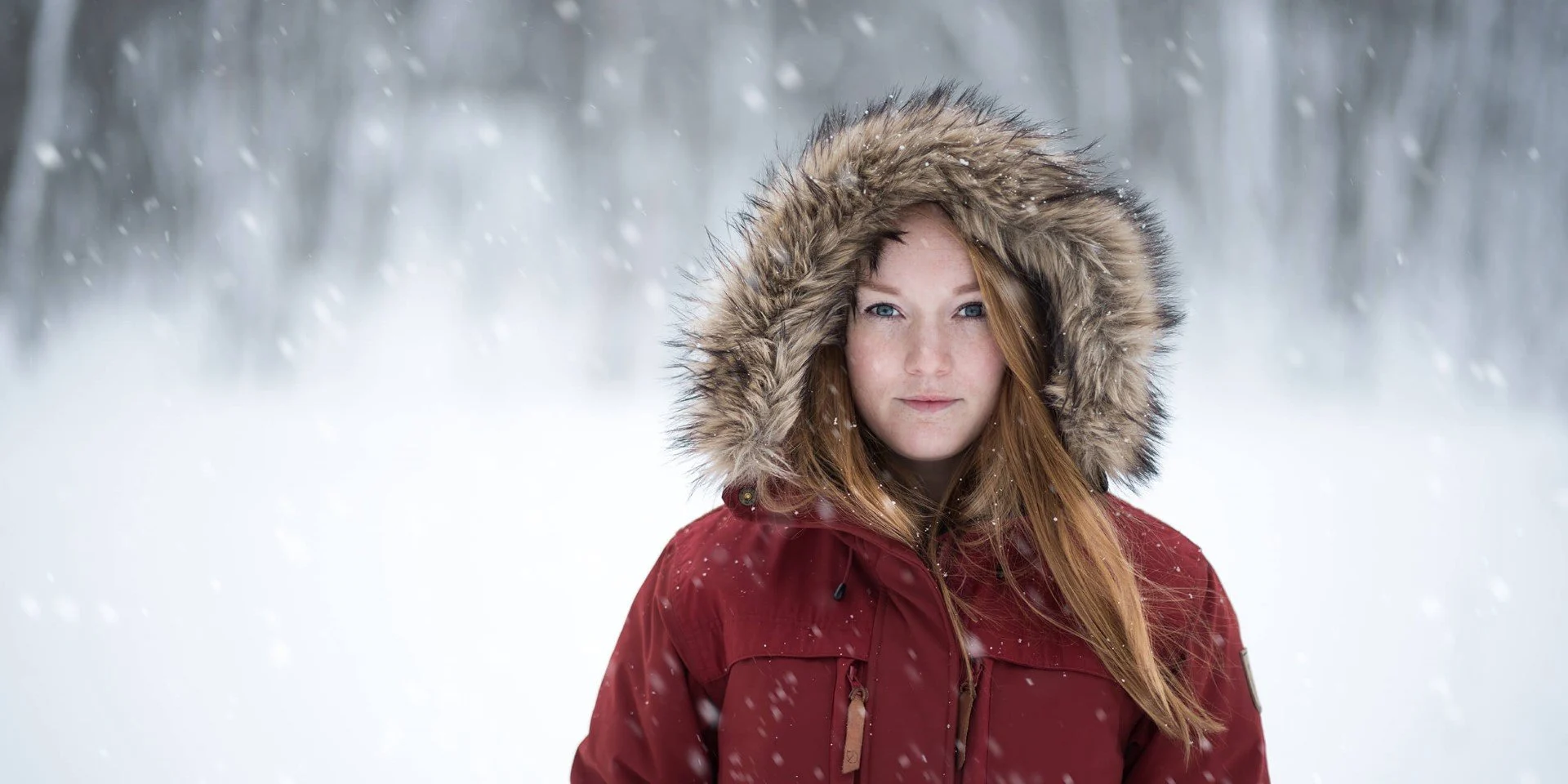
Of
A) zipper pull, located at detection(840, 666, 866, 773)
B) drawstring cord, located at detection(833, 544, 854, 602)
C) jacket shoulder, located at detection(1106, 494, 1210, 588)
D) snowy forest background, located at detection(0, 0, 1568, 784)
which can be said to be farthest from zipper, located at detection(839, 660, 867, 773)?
snowy forest background, located at detection(0, 0, 1568, 784)

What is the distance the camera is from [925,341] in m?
1.31

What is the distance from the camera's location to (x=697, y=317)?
1.48 meters

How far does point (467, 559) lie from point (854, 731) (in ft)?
13.9

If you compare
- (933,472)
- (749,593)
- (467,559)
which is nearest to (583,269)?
(467,559)

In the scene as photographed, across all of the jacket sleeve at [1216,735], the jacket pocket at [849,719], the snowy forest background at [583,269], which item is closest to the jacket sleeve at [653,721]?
the jacket pocket at [849,719]

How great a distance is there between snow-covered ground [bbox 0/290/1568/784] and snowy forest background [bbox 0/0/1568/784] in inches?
1.6

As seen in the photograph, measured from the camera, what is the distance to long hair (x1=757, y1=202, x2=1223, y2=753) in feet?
4.16

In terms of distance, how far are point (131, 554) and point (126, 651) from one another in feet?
3.72

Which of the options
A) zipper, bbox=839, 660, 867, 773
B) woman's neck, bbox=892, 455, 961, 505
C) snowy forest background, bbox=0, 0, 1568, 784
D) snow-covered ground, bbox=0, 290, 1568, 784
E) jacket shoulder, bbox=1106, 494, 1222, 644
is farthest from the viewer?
snowy forest background, bbox=0, 0, 1568, 784

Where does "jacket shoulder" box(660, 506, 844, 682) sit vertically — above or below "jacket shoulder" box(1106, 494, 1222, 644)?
below

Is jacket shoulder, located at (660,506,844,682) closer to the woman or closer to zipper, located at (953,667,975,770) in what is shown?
the woman

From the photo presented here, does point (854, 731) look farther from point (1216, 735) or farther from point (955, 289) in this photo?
point (955, 289)

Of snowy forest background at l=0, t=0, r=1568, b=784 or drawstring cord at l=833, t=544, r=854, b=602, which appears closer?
drawstring cord at l=833, t=544, r=854, b=602

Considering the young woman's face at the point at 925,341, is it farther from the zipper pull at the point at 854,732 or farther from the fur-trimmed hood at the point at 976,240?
the zipper pull at the point at 854,732
